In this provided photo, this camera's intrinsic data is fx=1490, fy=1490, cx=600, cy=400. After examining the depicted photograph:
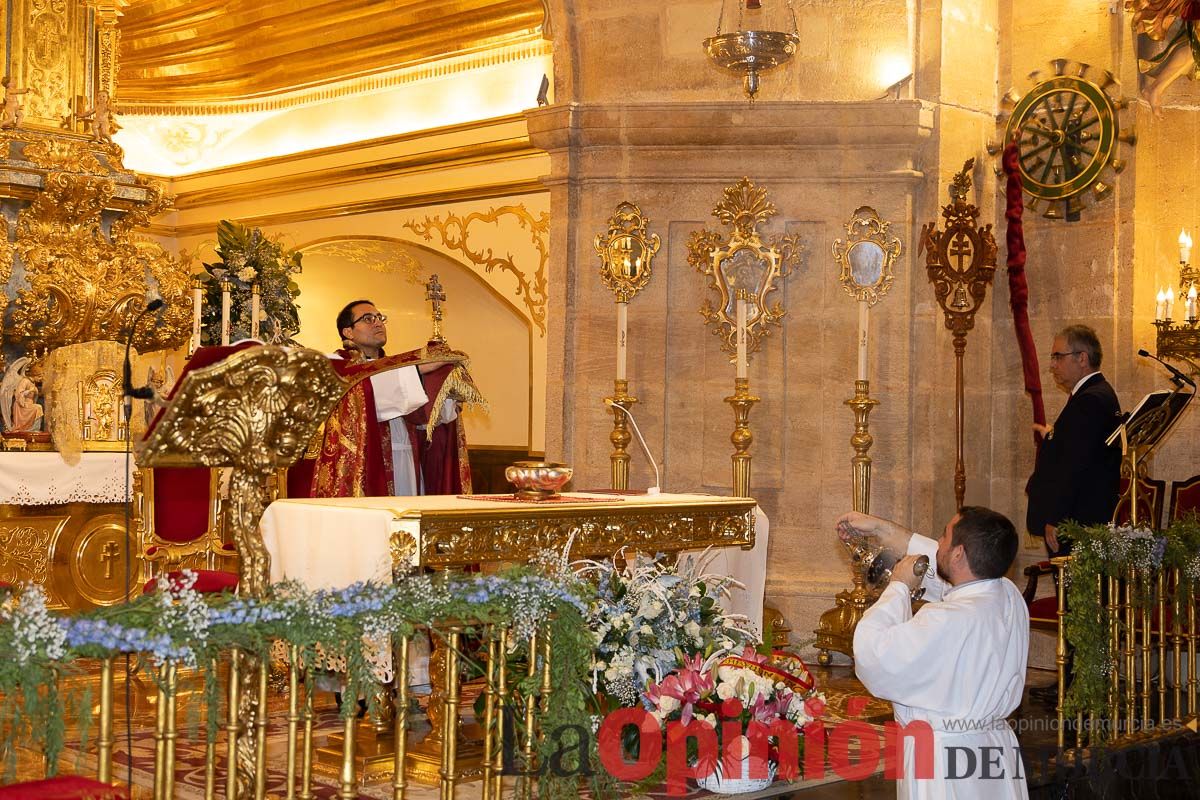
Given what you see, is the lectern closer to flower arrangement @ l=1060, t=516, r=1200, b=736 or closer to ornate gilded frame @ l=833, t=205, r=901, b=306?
flower arrangement @ l=1060, t=516, r=1200, b=736

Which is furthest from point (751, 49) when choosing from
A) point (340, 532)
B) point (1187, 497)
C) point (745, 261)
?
point (340, 532)

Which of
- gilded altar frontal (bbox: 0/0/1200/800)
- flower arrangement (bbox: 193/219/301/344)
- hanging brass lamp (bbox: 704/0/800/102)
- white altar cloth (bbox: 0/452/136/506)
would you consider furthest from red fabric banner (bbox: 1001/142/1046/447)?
white altar cloth (bbox: 0/452/136/506)

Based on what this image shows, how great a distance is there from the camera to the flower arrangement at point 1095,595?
17.6 ft

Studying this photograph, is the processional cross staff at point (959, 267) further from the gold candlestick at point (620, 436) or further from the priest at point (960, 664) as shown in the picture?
the priest at point (960, 664)

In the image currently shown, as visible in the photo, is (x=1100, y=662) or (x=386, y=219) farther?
(x=386, y=219)

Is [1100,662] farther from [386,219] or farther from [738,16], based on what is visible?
[386,219]

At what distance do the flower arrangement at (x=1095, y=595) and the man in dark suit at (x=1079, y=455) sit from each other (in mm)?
1201

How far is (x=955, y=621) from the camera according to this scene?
3.91 m

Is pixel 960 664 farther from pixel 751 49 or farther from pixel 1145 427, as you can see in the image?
pixel 751 49

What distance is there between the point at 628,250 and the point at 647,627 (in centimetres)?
330

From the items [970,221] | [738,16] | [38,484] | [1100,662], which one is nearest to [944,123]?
[970,221]

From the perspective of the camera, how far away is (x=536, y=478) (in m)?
5.47

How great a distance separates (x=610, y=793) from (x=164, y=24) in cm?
1005

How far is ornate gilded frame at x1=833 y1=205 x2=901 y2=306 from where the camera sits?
791cm
